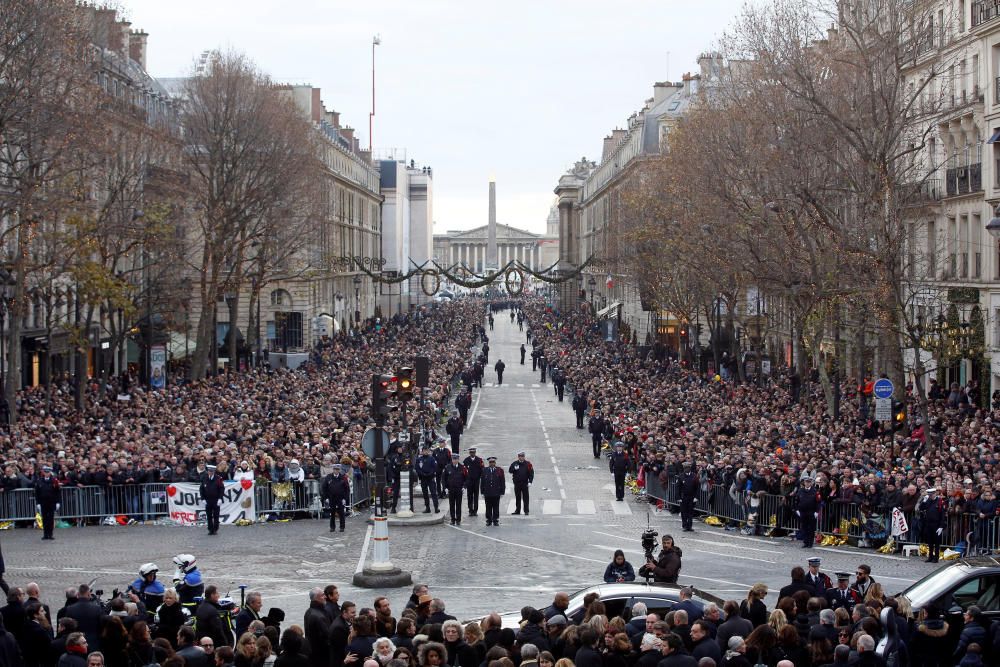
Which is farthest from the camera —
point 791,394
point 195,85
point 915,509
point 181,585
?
point 195,85

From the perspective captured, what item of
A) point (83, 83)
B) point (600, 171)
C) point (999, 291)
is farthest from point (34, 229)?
point (600, 171)

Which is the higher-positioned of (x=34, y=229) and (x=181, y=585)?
(x=34, y=229)

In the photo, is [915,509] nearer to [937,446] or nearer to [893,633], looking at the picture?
[937,446]

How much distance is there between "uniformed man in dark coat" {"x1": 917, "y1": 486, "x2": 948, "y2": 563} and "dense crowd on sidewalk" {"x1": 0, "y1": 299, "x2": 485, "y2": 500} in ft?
39.1

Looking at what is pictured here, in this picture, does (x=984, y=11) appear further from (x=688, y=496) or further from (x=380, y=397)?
(x=380, y=397)

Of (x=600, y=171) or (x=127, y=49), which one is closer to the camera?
(x=127, y=49)

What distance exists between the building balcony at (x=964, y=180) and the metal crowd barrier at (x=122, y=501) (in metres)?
26.9

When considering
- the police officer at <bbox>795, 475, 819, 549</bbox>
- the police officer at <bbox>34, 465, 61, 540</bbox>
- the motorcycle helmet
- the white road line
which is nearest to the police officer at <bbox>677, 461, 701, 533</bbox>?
the police officer at <bbox>795, 475, 819, 549</bbox>

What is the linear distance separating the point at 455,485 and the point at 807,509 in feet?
23.3

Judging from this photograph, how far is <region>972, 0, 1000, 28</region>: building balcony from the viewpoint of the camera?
143 feet

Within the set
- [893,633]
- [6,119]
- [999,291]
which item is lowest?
[893,633]

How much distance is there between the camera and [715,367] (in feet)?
209

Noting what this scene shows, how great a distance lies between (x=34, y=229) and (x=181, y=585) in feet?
82.5

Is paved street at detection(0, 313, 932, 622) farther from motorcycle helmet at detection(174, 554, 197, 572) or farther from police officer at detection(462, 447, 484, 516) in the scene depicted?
motorcycle helmet at detection(174, 554, 197, 572)
